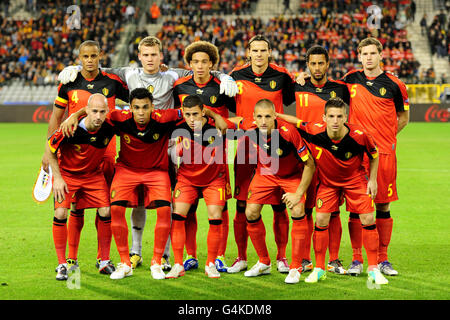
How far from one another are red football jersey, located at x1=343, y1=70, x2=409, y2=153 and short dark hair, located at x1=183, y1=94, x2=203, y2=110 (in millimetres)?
1706

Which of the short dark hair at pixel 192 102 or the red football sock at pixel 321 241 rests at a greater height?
the short dark hair at pixel 192 102

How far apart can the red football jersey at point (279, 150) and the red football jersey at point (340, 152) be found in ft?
0.55

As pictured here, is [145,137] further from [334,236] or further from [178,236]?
[334,236]

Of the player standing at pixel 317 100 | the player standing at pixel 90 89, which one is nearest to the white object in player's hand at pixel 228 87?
the player standing at pixel 317 100

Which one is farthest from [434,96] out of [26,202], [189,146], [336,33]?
[189,146]

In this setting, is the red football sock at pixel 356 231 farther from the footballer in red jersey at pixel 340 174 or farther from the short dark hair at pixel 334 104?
the short dark hair at pixel 334 104

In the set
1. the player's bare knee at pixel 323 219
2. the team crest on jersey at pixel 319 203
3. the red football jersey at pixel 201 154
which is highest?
the red football jersey at pixel 201 154

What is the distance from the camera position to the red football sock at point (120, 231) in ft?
19.9

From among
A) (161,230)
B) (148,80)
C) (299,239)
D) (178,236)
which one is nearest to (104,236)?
(161,230)

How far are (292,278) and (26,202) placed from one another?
6.09 m

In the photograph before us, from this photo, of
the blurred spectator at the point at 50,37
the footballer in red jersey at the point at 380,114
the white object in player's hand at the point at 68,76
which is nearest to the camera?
the footballer in red jersey at the point at 380,114

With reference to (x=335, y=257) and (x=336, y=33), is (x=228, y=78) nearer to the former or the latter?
(x=335, y=257)

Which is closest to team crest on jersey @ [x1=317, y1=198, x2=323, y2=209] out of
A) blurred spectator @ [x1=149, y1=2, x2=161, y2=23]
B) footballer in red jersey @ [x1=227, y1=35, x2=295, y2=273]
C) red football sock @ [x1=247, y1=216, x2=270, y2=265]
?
footballer in red jersey @ [x1=227, y1=35, x2=295, y2=273]

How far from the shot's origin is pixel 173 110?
6328mm
